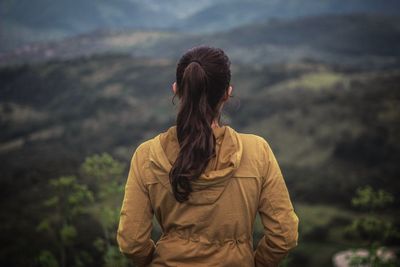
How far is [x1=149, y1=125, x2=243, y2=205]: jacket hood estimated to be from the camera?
192 cm

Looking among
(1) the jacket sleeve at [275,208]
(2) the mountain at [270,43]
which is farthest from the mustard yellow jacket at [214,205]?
(2) the mountain at [270,43]

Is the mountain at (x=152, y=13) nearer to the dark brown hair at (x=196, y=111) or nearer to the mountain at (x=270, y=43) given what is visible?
the mountain at (x=270, y=43)

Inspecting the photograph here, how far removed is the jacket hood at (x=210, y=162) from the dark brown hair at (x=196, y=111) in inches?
1.4

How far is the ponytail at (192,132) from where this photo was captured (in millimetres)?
1894

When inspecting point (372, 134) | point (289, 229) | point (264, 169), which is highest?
point (264, 169)

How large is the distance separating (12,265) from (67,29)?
451 ft

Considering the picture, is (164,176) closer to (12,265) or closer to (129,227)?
(129,227)

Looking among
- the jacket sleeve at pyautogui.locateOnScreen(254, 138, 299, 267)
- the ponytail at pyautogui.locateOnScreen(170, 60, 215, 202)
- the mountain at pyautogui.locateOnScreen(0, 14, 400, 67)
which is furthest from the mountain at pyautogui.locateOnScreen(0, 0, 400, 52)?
the jacket sleeve at pyautogui.locateOnScreen(254, 138, 299, 267)

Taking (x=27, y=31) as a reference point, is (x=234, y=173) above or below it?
below

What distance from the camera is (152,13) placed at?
16112 cm

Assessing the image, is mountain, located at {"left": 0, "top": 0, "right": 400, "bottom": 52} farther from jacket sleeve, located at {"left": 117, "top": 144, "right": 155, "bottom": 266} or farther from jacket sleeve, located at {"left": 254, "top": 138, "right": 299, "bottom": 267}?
jacket sleeve, located at {"left": 254, "top": 138, "right": 299, "bottom": 267}

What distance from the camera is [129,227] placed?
6.76 ft

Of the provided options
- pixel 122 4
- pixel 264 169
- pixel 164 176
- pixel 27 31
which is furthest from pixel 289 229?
pixel 122 4

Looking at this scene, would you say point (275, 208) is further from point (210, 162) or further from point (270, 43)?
point (270, 43)
